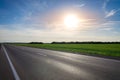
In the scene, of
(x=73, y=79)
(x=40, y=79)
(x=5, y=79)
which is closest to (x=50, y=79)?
(x=40, y=79)

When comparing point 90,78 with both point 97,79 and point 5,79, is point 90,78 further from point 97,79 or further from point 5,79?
point 5,79

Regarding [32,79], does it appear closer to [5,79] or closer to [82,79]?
[5,79]

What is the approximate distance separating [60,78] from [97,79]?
152 cm

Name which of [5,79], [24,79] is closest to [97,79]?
[24,79]

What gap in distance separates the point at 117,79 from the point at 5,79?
459 cm

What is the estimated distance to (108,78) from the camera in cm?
634

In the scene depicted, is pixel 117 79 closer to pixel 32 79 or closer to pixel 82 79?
pixel 82 79

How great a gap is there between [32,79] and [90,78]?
2417 millimetres

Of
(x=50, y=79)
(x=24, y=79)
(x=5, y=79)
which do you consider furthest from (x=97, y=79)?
(x=5, y=79)

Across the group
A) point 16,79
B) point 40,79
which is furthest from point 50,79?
point 16,79

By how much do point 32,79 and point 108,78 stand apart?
10.3 ft

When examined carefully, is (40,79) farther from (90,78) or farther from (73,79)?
(90,78)

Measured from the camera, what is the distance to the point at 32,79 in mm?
6402

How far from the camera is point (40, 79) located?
6.36 meters
